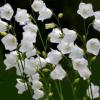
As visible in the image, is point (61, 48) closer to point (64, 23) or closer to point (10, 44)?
point (10, 44)

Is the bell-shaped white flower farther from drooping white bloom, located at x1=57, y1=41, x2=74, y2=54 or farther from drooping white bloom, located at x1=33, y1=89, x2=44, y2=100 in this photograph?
drooping white bloom, located at x1=33, y1=89, x2=44, y2=100

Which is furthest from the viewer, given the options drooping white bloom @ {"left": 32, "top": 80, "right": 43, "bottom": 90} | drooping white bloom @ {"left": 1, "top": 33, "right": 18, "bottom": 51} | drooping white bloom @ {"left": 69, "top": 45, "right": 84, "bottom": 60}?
drooping white bloom @ {"left": 32, "top": 80, "right": 43, "bottom": 90}

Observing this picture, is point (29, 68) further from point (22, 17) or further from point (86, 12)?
point (86, 12)

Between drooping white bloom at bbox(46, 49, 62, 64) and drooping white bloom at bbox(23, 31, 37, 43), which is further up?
drooping white bloom at bbox(23, 31, 37, 43)

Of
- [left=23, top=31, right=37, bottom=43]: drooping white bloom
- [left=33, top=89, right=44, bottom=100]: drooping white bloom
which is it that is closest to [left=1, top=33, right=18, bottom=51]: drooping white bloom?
[left=23, top=31, right=37, bottom=43]: drooping white bloom

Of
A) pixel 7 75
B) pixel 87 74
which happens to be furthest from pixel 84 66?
pixel 7 75

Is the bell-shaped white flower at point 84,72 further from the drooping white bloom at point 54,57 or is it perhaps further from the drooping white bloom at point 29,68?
the drooping white bloom at point 29,68

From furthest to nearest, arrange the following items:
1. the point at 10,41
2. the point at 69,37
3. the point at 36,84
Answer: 1. the point at 36,84
2. the point at 10,41
3. the point at 69,37

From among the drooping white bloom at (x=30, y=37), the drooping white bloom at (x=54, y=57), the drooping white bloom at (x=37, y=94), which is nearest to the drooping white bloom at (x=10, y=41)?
the drooping white bloom at (x=30, y=37)

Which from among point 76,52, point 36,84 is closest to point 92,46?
point 76,52
